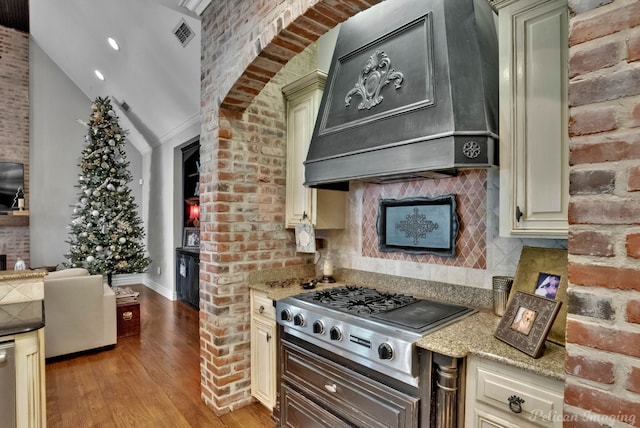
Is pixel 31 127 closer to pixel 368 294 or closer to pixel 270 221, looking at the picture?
pixel 270 221

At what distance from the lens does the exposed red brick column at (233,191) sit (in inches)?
92.7

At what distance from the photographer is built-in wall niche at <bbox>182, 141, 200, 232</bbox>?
226 inches

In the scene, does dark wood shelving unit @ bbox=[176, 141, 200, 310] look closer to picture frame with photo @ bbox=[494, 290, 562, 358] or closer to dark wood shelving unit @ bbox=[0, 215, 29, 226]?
dark wood shelving unit @ bbox=[0, 215, 29, 226]

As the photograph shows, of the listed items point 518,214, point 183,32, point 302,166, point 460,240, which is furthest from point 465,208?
point 183,32

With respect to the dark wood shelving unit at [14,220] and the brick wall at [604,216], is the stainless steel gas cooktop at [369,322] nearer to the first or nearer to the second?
the brick wall at [604,216]

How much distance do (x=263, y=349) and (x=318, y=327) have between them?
2.56ft

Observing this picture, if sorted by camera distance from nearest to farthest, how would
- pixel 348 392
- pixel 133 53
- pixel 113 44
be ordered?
pixel 348 392, pixel 133 53, pixel 113 44

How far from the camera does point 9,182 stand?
598 centimetres

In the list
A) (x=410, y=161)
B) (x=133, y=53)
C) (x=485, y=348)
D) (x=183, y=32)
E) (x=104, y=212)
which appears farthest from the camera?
(x=104, y=212)

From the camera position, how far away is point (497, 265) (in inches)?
74.2

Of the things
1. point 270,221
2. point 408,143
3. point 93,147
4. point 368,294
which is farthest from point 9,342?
point 93,147

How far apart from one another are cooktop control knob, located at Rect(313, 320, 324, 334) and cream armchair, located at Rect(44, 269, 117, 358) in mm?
2839

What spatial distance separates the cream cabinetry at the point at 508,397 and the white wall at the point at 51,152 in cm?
742

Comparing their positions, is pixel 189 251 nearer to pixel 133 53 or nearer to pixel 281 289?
pixel 133 53
